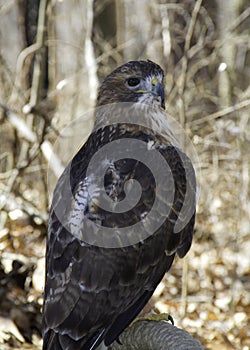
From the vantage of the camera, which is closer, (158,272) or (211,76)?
(158,272)

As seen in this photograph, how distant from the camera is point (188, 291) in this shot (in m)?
8.76

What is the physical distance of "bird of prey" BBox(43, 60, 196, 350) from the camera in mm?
4293

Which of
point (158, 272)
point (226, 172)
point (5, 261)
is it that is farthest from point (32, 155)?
point (158, 272)

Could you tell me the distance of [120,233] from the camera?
14.4 ft

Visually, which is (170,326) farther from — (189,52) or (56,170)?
(189,52)

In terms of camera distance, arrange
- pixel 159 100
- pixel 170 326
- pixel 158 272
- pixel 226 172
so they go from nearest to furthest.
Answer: pixel 170 326 < pixel 158 272 < pixel 159 100 < pixel 226 172

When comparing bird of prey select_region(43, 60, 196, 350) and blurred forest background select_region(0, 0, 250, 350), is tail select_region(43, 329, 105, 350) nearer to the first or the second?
bird of prey select_region(43, 60, 196, 350)

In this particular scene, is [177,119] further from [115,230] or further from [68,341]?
[68,341]

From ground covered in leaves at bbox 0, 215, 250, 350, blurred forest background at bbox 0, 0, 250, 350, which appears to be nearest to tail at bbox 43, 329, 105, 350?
ground covered in leaves at bbox 0, 215, 250, 350

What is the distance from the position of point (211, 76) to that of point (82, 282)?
7.04 meters

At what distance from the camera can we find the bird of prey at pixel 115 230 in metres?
4.29

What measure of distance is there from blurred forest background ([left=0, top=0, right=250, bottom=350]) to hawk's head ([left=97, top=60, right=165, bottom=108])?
1.85 m

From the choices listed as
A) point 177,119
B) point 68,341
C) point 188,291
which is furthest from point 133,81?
point 188,291

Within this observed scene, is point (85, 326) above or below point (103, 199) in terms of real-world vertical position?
below
